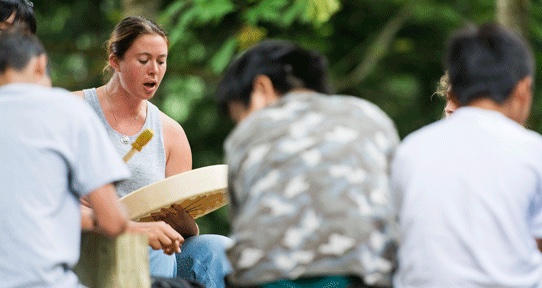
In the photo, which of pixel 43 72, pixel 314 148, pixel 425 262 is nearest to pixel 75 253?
pixel 43 72

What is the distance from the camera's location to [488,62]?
292cm

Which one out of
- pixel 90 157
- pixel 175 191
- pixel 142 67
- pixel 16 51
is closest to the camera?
pixel 90 157

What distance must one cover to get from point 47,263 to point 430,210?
3.45 ft

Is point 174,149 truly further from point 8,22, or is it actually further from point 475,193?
point 475,193

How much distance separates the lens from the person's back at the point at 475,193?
2783 millimetres

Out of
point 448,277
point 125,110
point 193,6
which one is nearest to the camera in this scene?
point 448,277

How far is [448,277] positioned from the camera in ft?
9.11

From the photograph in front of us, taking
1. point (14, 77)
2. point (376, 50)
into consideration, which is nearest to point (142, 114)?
point (14, 77)

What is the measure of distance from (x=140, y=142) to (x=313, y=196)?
5.23 ft

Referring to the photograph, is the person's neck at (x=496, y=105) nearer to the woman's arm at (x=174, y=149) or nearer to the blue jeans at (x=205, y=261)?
the blue jeans at (x=205, y=261)

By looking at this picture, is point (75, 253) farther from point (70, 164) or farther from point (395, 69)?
point (395, 69)

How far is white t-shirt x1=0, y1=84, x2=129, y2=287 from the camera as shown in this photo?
2846 millimetres

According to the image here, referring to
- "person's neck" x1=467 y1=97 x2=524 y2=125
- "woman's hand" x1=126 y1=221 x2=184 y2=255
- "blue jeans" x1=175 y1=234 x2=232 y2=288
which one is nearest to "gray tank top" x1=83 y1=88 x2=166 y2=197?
"blue jeans" x1=175 y1=234 x2=232 y2=288

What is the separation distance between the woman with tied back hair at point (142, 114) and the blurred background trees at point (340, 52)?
5.07m
